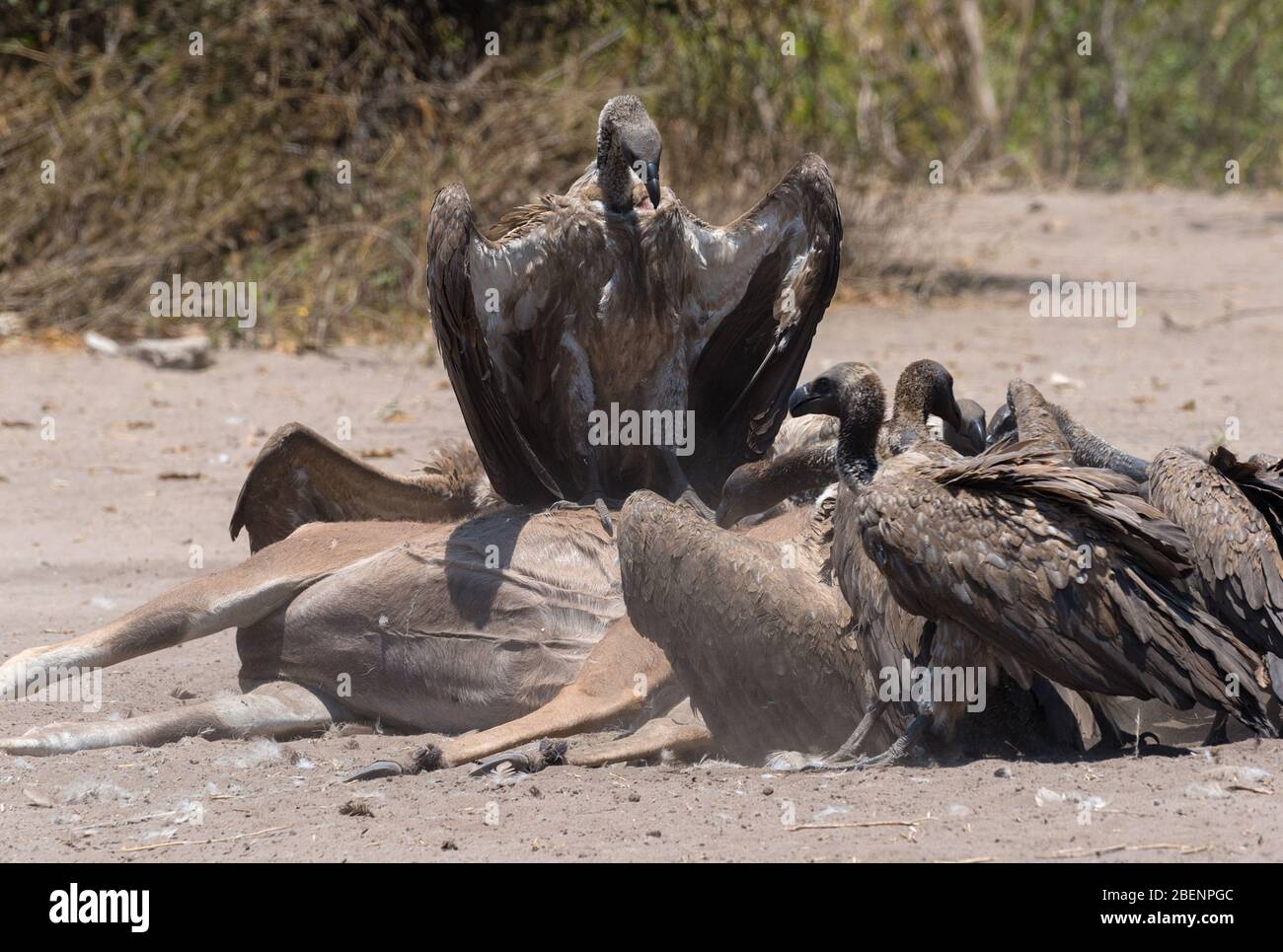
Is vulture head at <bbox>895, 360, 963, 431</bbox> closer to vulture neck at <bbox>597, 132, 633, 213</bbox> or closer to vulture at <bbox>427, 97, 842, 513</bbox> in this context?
vulture at <bbox>427, 97, 842, 513</bbox>

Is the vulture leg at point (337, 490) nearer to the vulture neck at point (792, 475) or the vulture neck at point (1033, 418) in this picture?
the vulture neck at point (792, 475)

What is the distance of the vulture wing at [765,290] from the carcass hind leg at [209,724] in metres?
1.54

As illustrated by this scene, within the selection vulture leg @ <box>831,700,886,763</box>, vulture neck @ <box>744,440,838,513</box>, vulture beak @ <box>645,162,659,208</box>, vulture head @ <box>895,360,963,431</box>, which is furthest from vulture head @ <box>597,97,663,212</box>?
vulture leg @ <box>831,700,886,763</box>

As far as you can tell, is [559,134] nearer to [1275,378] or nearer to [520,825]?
[1275,378]

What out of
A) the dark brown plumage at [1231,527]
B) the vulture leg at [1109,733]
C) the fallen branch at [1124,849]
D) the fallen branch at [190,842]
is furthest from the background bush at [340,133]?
the fallen branch at [1124,849]

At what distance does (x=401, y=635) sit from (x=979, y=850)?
2274 mm

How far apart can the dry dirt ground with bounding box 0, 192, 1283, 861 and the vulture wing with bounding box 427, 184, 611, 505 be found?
3.47 ft

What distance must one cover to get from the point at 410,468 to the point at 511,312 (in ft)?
11.5

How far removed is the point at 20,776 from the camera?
4609 mm

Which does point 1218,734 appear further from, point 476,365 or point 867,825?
point 476,365

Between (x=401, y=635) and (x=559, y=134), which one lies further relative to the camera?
(x=559, y=134)

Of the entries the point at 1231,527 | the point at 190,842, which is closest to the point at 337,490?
the point at 190,842

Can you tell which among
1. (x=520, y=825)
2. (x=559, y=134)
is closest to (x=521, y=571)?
(x=520, y=825)

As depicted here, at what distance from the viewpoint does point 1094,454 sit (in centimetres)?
515
